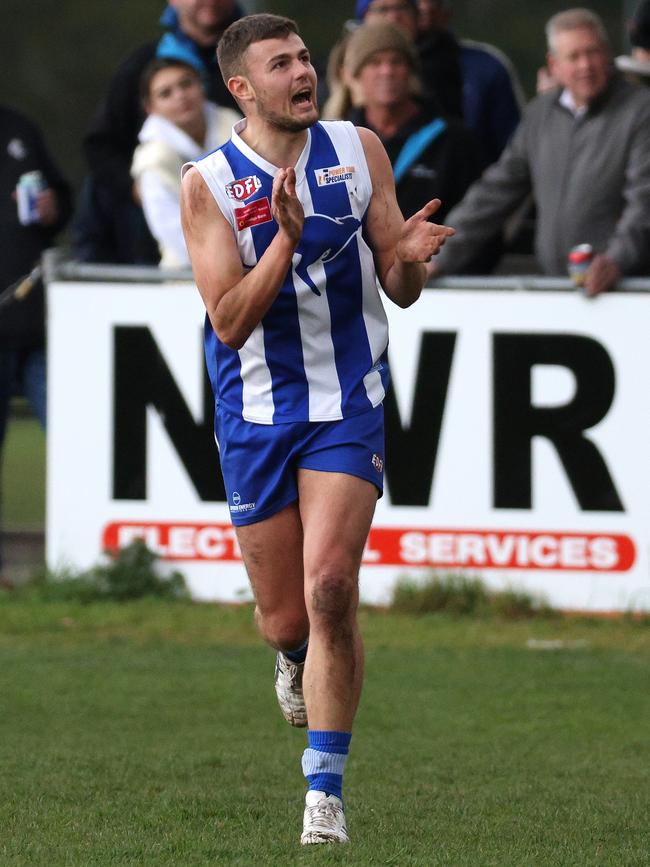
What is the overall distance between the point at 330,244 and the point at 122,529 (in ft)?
15.0

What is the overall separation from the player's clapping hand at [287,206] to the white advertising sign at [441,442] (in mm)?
4290

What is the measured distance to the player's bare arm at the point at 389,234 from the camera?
18.3 ft

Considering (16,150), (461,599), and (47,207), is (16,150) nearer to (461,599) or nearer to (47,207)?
(47,207)

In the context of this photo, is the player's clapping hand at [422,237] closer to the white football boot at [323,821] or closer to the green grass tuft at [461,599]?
the white football boot at [323,821]

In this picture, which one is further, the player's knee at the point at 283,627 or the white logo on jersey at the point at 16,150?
the white logo on jersey at the point at 16,150

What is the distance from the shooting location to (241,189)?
557cm

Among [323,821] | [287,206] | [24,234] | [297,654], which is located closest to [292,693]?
[297,654]

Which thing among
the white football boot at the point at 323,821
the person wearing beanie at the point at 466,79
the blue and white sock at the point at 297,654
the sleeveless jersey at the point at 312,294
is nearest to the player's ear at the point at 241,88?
the sleeveless jersey at the point at 312,294

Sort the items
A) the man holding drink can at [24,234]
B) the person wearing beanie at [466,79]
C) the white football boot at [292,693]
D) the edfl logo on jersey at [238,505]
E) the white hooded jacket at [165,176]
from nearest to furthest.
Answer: the edfl logo on jersey at [238,505] → the white football boot at [292,693] → the white hooded jacket at [165,176] → the man holding drink can at [24,234] → the person wearing beanie at [466,79]

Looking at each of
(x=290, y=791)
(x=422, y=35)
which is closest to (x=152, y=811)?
(x=290, y=791)

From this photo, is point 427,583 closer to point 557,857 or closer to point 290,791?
point 290,791

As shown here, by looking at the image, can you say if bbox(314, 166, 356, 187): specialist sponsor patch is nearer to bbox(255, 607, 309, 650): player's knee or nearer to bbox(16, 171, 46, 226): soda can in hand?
bbox(255, 607, 309, 650): player's knee

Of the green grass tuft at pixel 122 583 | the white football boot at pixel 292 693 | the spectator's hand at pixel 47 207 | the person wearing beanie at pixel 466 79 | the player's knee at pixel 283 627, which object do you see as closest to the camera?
the player's knee at pixel 283 627

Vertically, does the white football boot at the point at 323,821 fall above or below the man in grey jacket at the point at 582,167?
below
